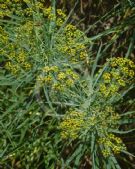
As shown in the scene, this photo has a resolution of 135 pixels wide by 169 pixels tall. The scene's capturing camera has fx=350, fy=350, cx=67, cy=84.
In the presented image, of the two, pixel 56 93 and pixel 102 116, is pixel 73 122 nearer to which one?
pixel 102 116

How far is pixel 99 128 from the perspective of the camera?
171 cm

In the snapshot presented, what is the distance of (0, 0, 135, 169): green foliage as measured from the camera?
5.40ft

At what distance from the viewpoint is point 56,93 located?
1.80 m

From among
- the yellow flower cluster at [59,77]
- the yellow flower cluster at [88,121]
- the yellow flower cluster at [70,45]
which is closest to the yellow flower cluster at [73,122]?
the yellow flower cluster at [88,121]

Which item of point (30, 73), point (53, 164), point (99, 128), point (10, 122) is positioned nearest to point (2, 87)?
point (10, 122)

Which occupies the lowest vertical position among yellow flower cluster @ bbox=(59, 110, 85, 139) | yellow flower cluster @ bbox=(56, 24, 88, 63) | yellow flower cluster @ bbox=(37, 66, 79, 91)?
yellow flower cluster @ bbox=(59, 110, 85, 139)

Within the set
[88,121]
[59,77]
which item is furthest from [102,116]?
[59,77]

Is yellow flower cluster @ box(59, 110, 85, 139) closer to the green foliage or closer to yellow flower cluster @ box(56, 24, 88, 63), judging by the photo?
the green foliage

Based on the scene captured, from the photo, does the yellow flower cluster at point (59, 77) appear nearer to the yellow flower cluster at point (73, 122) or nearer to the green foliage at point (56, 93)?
the green foliage at point (56, 93)

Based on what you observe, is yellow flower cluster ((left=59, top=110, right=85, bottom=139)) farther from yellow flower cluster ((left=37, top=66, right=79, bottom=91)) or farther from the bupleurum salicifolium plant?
yellow flower cluster ((left=37, top=66, right=79, bottom=91))

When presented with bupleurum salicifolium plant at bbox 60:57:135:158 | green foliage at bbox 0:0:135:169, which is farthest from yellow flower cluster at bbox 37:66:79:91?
bupleurum salicifolium plant at bbox 60:57:135:158

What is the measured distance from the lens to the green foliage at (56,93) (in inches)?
64.7

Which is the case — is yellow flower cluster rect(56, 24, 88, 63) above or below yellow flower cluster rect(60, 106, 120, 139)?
above

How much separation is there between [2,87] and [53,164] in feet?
1.89
